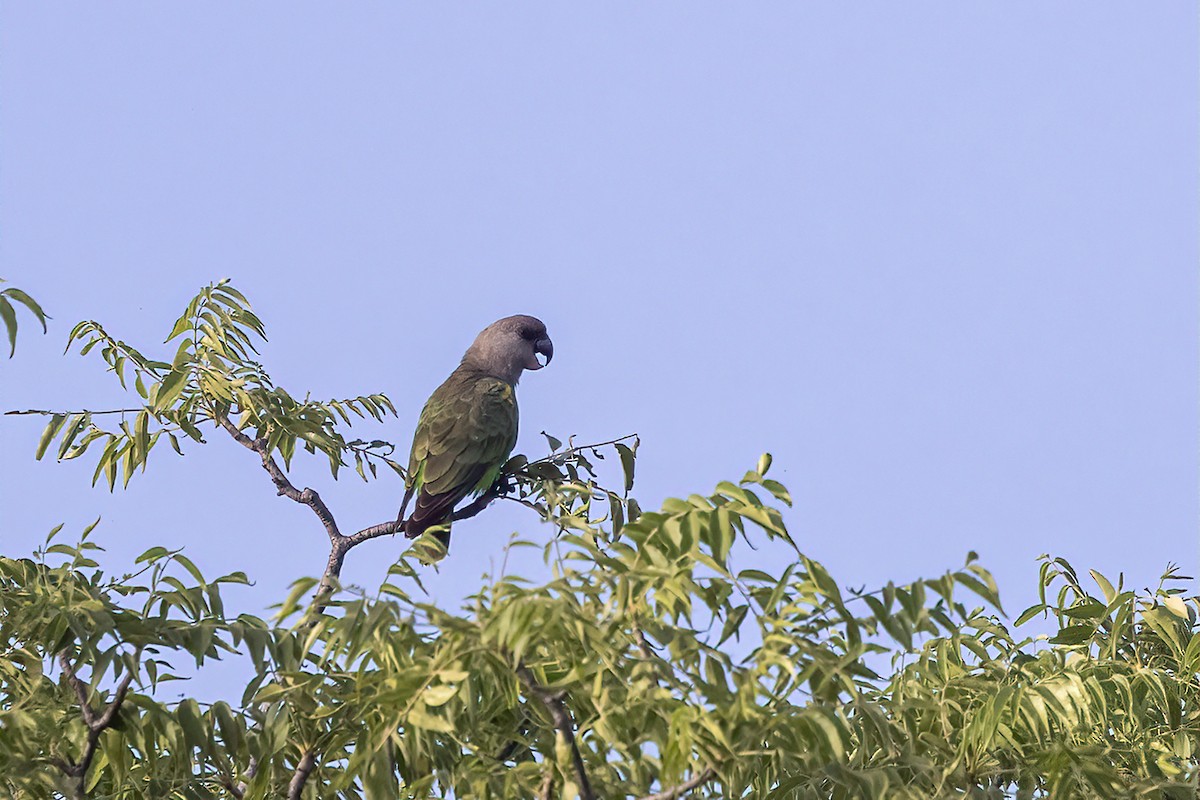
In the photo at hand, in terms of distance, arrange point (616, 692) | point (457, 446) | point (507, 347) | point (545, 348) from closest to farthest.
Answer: point (616, 692) → point (457, 446) → point (507, 347) → point (545, 348)

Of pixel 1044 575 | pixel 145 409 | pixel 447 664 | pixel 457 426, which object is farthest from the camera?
pixel 457 426

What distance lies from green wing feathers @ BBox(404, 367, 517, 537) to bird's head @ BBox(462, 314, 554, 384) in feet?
3.62

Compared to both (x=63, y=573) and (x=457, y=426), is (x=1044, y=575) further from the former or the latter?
(x=457, y=426)

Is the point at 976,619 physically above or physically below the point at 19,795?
above

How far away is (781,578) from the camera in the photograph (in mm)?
2795

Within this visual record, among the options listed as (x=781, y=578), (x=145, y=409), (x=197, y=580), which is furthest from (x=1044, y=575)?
(x=145, y=409)

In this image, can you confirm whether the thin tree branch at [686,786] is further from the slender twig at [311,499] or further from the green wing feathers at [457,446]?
the green wing feathers at [457,446]

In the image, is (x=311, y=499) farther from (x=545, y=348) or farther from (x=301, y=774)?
(x=545, y=348)

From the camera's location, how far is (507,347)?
31.4 ft

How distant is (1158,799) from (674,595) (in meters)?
1.85

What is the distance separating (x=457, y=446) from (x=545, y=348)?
2.60m

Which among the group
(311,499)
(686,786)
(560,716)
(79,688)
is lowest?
(686,786)

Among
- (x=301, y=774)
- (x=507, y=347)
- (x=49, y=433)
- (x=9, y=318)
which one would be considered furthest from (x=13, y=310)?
(x=507, y=347)

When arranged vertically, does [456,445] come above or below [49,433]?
above
